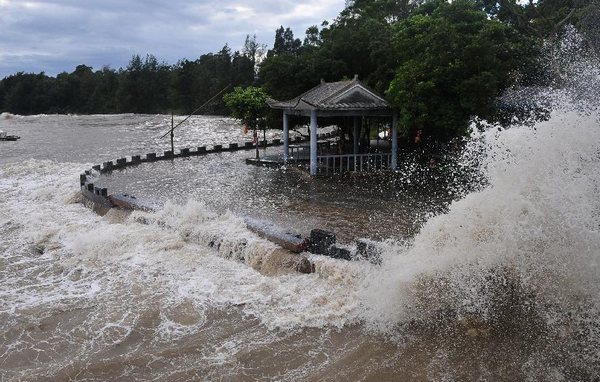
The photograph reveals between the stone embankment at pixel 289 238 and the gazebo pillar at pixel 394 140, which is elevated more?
the gazebo pillar at pixel 394 140

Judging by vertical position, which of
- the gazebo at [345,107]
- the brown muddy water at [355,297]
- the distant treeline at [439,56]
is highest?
the distant treeline at [439,56]

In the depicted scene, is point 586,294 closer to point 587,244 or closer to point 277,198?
point 587,244

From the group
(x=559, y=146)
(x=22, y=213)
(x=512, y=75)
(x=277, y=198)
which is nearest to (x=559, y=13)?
(x=512, y=75)

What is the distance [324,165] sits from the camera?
19906mm

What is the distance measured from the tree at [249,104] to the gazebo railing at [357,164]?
174 inches

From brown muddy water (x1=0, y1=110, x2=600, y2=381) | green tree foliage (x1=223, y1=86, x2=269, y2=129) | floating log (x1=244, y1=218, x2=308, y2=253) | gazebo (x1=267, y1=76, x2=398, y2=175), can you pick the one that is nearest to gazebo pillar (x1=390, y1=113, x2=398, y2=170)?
gazebo (x1=267, y1=76, x2=398, y2=175)

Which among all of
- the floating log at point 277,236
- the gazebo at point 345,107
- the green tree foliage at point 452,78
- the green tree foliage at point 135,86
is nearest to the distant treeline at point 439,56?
the green tree foliage at point 452,78

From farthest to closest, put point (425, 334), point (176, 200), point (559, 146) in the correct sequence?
point (176, 200), point (559, 146), point (425, 334)

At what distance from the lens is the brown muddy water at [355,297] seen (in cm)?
697

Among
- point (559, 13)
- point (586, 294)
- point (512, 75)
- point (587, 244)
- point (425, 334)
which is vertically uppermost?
point (559, 13)

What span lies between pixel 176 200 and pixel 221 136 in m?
27.0

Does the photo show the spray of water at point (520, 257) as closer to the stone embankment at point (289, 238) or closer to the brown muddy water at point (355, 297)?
the brown muddy water at point (355, 297)

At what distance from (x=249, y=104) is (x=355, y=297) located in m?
15.8

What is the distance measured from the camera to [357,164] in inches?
784
